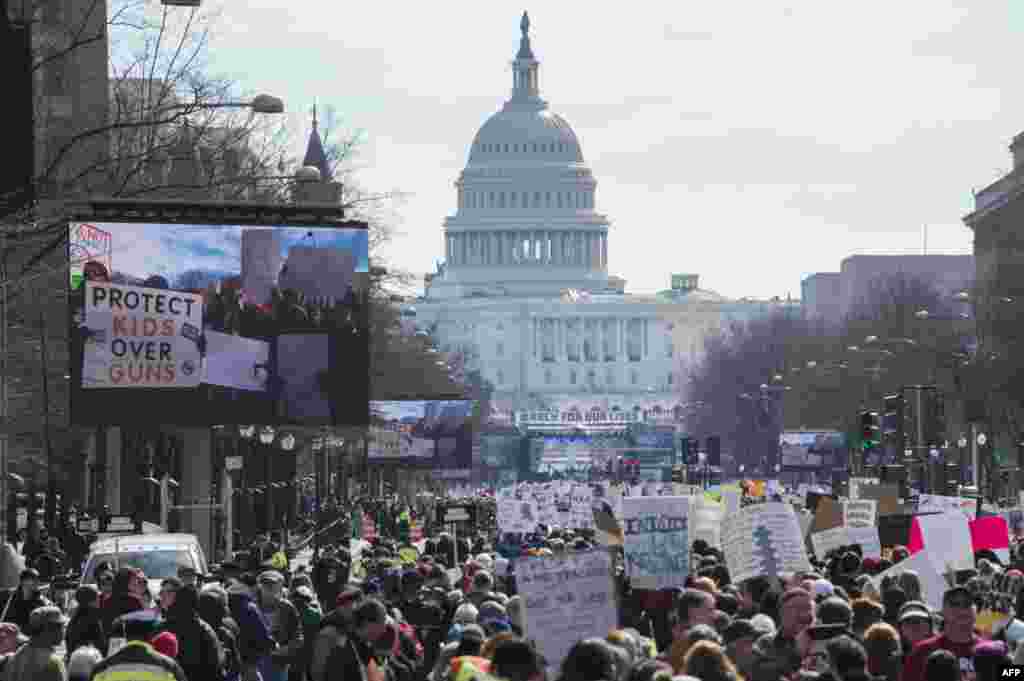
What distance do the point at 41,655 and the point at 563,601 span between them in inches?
119

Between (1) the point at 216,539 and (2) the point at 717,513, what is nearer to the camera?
(2) the point at 717,513

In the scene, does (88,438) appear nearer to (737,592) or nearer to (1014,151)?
(737,592)

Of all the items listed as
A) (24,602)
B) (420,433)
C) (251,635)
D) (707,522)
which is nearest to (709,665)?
(251,635)

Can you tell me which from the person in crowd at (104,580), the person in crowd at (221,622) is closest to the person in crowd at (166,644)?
the person in crowd at (221,622)

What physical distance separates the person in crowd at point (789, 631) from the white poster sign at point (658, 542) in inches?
213

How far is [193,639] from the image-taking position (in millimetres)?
19281

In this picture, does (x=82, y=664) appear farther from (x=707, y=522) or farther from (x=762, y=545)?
(x=707, y=522)

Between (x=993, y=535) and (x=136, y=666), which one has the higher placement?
(x=993, y=535)

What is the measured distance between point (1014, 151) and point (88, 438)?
74857 millimetres

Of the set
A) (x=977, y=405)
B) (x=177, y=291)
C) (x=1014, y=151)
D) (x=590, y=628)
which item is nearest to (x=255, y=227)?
(x=177, y=291)

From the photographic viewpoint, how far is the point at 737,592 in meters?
20.3

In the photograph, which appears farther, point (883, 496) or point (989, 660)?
point (883, 496)

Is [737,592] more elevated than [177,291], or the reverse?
[177,291]

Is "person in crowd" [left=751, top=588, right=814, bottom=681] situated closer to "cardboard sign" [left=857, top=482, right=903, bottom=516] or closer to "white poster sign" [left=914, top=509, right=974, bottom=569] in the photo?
"white poster sign" [left=914, top=509, right=974, bottom=569]
